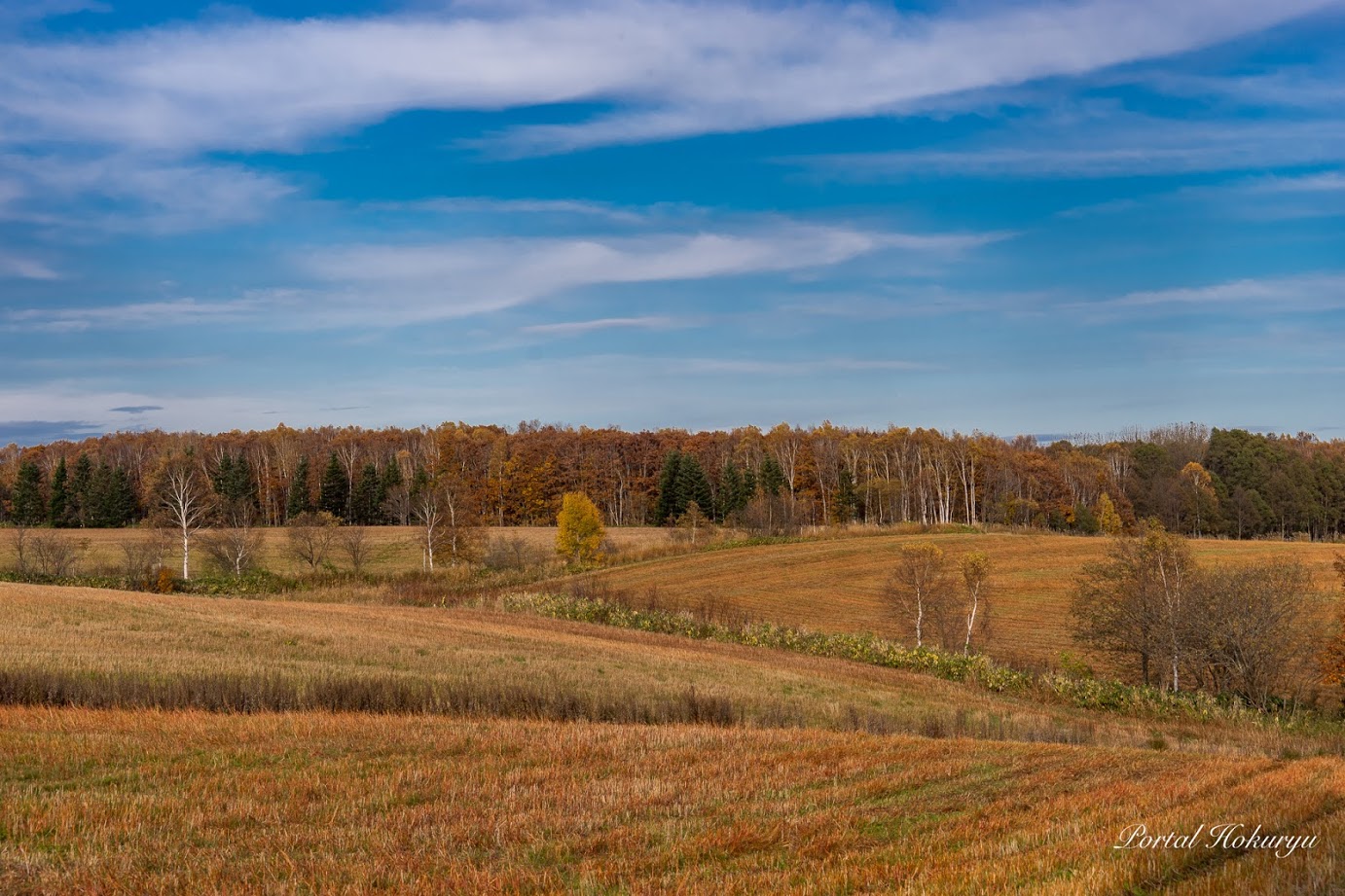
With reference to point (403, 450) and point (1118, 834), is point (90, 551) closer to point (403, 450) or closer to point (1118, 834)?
point (403, 450)

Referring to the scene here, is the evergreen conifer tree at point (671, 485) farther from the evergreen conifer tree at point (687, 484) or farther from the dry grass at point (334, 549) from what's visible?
the dry grass at point (334, 549)

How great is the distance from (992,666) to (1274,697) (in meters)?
9.83

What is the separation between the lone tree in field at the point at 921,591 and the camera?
1812 inches

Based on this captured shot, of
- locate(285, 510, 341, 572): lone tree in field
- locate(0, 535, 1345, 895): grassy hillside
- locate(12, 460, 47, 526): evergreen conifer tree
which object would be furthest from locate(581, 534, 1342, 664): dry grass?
locate(12, 460, 47, 526): evergreen conifer tree

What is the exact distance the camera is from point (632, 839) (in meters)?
7.74

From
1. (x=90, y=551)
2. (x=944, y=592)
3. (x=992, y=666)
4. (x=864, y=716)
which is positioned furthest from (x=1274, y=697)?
(x=90, y=551)

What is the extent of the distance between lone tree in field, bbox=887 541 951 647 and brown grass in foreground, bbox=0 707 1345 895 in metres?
33.0

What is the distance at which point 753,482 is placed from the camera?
110 meters

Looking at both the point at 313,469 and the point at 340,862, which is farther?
the point at 313,469

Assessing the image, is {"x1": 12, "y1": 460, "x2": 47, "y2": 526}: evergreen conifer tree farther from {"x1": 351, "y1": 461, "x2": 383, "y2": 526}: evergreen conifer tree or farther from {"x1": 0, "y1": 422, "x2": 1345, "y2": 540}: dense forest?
{"x1": 351, "y1": 461, "x2": 383, "y2": 526}: evergreen conifer tree

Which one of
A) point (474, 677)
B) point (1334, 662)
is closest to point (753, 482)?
point (1334, 662)

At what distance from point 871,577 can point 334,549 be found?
50468 millimetres

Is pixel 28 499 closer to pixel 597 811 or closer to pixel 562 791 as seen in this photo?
pixel 562 791

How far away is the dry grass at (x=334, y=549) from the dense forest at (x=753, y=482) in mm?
5004
